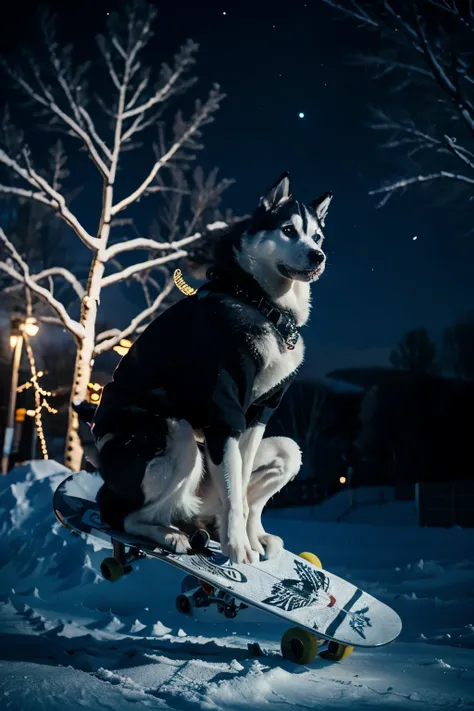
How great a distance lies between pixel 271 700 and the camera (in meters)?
1.69

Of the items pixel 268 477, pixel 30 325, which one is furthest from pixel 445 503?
pixel 268 477

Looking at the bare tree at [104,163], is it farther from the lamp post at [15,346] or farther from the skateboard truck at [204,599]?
the skateboard truck at [204,599]

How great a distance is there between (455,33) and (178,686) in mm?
5341

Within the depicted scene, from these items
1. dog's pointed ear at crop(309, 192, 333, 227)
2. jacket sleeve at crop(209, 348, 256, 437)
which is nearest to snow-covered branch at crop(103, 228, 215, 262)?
dog's pointed ear at crop(309, 192, 333, 227)

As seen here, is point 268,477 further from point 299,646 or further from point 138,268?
point 138,268

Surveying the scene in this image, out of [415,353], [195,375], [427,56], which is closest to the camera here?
[195,375]

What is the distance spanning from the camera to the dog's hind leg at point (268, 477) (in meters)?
2.10

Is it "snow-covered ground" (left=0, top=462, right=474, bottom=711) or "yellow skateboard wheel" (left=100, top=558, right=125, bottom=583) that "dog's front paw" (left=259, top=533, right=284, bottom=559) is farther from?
"yellow skateboard wheel" (left=100, top=558, right=125, bottom=583)

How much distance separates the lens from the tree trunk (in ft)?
19.3

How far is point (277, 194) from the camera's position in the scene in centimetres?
198

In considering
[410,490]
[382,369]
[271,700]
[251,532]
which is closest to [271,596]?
[251,532]

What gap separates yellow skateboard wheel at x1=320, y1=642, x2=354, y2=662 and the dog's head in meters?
1.39

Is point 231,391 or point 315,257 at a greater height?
point 315,257

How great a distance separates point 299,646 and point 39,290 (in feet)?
16.6
